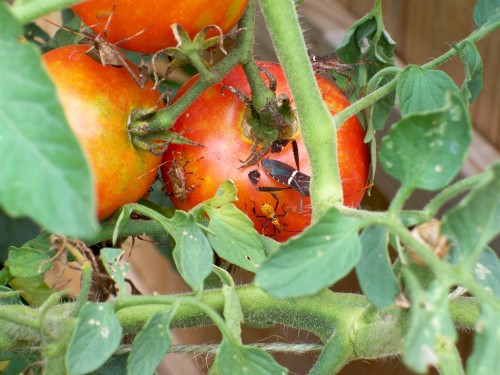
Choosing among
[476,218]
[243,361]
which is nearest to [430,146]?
[476,218]

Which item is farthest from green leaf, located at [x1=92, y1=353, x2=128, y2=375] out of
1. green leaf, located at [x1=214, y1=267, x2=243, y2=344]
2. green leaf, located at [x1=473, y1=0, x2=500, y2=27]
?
green leaf, located at [x1=473, y1=0, x2=500, y2=27]

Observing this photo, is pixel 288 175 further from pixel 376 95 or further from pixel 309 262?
pixel 309 262

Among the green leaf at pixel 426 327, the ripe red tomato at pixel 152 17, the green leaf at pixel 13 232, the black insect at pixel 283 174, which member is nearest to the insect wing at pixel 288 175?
the black insect at pixel 283 174

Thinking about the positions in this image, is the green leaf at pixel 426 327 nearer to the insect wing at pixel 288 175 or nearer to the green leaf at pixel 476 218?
the green leaf at pixel 476 218

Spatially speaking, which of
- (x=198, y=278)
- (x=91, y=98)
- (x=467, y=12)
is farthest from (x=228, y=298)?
Answer: (x=467, y=12)

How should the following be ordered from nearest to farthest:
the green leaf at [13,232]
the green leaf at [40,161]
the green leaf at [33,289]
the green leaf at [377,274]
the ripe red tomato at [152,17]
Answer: the green leaf at [40,161]
the green leaf at [377,274]
the ripe red tomato at [152,17]
the green leaf at [33,289]
the green leaf at [13,232]

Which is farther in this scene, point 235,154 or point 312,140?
point 235,154

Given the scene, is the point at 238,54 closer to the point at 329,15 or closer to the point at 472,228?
the point at 472,228

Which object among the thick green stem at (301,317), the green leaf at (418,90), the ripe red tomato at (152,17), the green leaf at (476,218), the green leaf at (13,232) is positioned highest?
the ripe red tomato at (152,17)
